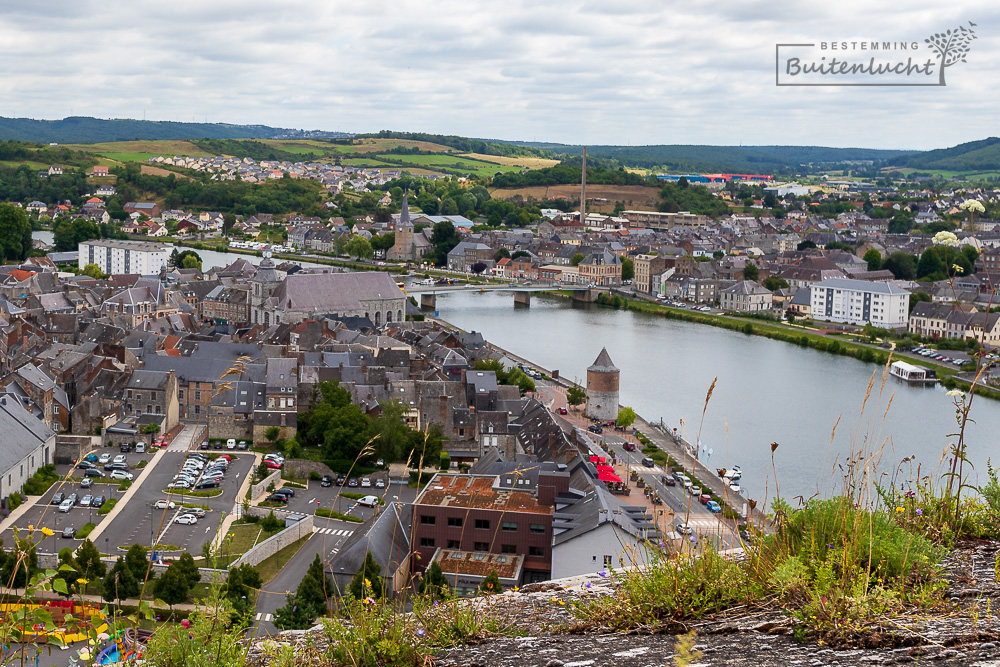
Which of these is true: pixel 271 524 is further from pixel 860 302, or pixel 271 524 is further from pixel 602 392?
pixel 860 302

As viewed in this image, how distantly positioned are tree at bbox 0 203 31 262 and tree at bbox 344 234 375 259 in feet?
28.6

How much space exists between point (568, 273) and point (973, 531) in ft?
83.9

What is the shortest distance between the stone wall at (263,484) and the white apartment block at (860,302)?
1416cm

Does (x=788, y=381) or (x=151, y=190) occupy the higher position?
(x=151, y=190)

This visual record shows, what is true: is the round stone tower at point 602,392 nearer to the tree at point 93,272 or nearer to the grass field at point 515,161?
the tree at point 93,272

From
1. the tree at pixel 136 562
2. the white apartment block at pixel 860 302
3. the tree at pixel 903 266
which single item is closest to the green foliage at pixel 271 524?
the tree at pixel 136 562

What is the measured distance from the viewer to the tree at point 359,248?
29.5 metres

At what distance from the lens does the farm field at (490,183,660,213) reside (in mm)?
43344

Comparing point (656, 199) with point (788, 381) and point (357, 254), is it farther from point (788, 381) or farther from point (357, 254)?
point (788, 381)

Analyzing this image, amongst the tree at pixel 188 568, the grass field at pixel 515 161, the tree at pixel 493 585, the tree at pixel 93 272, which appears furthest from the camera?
the grass field at pixel 515 161

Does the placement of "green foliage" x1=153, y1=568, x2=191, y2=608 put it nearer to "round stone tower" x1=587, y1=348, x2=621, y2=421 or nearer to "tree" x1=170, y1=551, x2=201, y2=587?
"tree" x1=170, y1=551, x2=201, y2=587

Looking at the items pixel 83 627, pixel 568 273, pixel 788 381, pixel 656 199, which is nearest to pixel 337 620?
pixel 83 627

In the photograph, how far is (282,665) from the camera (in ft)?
3.75

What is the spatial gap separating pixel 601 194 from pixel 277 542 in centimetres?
3875
